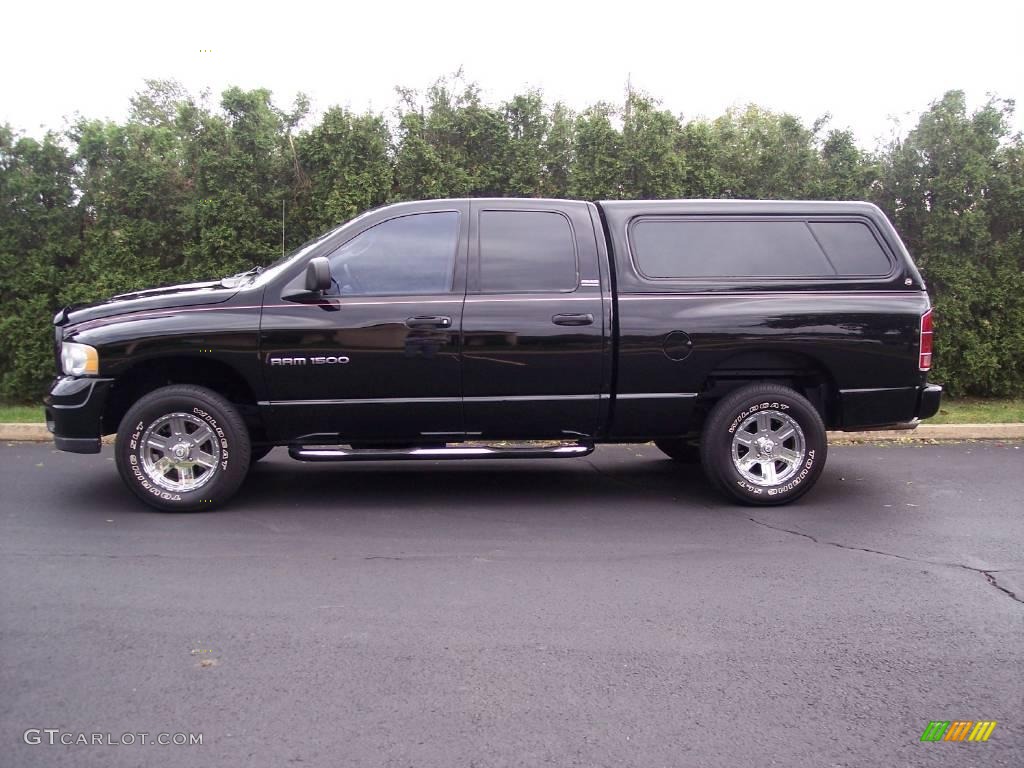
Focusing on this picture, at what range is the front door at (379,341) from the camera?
19.2 feet

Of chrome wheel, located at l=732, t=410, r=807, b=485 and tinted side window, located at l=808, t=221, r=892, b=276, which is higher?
tinted side window, located at l=808, t=221, r=892, b=276

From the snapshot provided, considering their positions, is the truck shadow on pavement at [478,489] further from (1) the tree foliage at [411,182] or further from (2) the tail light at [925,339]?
(1) the tree foliage at [411,182]

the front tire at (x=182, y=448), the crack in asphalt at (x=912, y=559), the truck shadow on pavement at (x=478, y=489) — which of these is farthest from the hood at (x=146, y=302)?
the crack in asphalt at (x=912, y=559)

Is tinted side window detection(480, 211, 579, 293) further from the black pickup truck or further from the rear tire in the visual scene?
the rear tire

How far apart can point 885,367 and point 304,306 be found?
160 inches

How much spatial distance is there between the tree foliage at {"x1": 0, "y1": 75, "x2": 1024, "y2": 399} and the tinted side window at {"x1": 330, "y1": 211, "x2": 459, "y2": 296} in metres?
4.28

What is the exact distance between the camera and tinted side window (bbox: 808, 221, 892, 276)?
6289 mm

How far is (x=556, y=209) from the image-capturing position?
625 centimetres

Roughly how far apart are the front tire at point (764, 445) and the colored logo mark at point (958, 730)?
2996 millimetres

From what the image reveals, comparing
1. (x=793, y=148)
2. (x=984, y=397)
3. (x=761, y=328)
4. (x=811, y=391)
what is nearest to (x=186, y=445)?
(x=761, y=328)

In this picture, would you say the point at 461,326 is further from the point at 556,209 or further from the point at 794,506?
the point at 794,506

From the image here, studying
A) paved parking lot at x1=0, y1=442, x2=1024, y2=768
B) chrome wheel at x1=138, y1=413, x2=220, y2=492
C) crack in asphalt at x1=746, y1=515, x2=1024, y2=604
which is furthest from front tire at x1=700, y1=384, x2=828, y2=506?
chrome wheel at x1=138, y1=413, x2=220, y2=492

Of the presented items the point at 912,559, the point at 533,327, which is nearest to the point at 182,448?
the point at 533,327

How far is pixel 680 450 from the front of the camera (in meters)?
7.52
